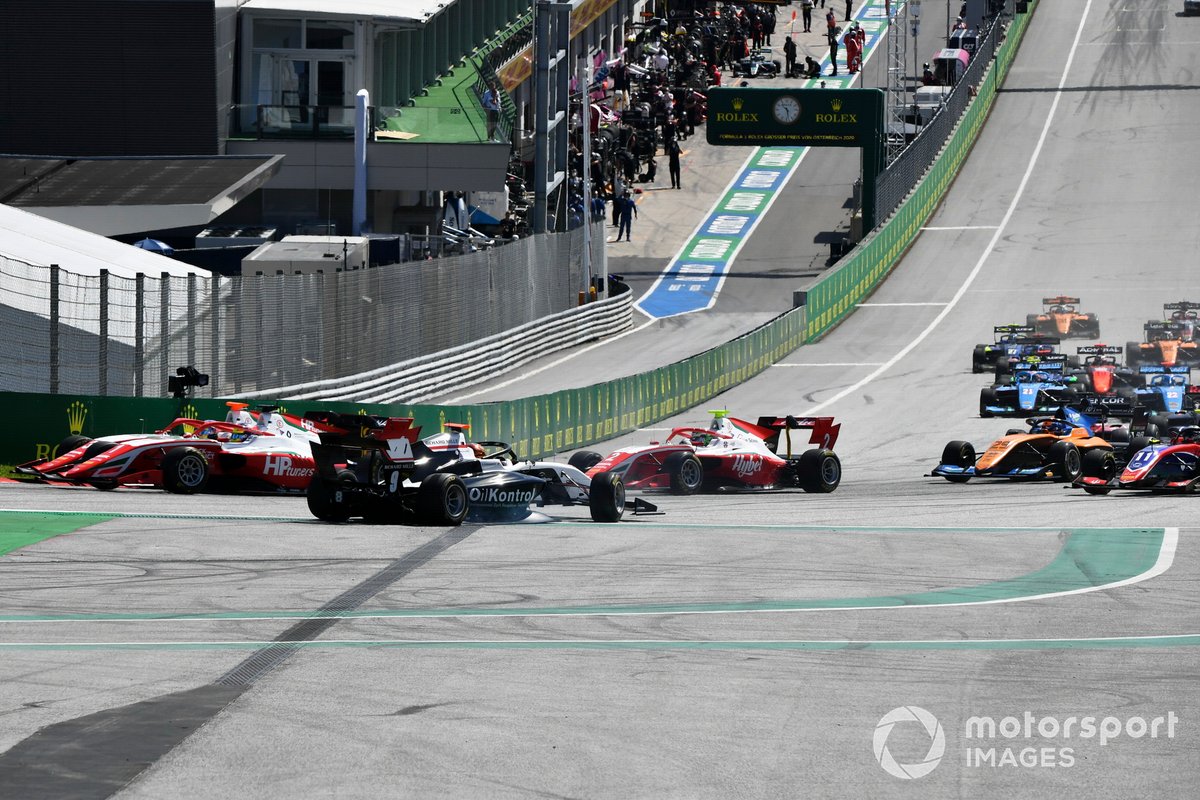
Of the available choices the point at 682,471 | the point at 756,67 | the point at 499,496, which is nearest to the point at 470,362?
the point at 682,471

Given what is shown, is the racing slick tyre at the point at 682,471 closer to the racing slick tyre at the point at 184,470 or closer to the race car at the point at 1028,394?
the racing slick tyre at the point at 184,470

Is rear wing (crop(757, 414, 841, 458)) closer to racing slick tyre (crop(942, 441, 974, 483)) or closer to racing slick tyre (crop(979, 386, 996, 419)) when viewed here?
racing slick tyre (crop(942, 441, 974, 483))

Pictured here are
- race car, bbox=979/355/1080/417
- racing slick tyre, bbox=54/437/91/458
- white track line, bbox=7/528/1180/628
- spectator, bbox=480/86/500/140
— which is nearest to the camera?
white track line, bbox=7/528/1180/628

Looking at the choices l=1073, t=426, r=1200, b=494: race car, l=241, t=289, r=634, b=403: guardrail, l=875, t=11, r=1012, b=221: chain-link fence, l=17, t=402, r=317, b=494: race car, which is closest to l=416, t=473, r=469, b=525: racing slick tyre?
l=17, t=402, r=317, b=494: race car

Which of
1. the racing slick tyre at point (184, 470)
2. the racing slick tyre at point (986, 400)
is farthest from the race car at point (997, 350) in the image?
the racing slick tyre at point (184, 470)

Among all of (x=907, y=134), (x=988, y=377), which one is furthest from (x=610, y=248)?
(x=988, y=377)

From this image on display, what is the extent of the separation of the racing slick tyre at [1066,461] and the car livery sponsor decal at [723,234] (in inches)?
1029

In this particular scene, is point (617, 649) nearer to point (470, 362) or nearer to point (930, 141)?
point (470, 362)

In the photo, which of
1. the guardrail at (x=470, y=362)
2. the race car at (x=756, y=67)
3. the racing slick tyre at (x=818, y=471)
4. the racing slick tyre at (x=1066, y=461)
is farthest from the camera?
the race car at (x=756, y=67)

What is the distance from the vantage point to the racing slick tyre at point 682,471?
76.0 ft

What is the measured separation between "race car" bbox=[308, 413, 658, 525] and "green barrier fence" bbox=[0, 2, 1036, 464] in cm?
508

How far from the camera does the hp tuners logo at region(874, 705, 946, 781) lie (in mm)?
9586

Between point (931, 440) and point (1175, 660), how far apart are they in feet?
58.3

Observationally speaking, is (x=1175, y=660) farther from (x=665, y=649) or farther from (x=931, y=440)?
(x=931, y=440)
